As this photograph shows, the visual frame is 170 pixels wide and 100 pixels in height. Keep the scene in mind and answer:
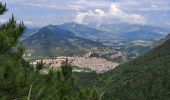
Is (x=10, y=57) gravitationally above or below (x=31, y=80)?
above

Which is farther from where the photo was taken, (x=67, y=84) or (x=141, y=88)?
(x=141, y=88)

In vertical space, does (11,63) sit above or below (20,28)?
below

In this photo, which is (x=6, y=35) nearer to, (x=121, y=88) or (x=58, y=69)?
(x=58, y=69)

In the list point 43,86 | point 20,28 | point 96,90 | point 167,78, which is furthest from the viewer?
point 167,78

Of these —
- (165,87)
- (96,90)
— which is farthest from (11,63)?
(165,87)

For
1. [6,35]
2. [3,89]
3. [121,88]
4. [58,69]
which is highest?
[6,35]

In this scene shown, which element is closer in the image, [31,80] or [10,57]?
[31,80]

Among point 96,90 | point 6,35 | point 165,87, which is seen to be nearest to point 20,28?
point 6,35

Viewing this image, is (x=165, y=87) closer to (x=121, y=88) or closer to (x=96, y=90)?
(x=121, y=88)

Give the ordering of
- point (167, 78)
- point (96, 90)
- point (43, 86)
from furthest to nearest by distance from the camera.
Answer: point (167, 78) → point (43, 86) → point (96, 90)
